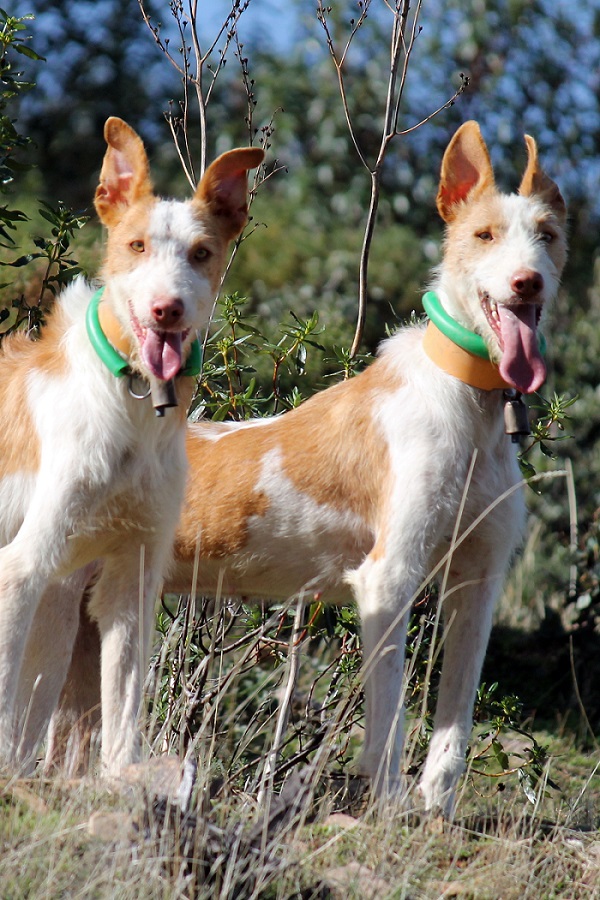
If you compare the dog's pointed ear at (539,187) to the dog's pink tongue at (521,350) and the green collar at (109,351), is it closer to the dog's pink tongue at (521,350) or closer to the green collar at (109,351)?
the dog's pink tongue at (521,350)

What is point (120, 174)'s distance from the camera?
3967mm

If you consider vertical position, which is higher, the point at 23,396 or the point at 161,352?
the point at 161,352

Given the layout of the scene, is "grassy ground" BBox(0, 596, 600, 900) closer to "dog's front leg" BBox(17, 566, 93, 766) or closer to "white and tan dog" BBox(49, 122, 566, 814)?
"white and tan dog" BBox(49, 122, 566, 814)

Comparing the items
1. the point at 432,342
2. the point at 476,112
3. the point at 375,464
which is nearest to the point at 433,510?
the point at 375,464

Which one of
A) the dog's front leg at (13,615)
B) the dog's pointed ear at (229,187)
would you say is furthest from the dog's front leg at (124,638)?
the dog's pointed ear at (229,187)

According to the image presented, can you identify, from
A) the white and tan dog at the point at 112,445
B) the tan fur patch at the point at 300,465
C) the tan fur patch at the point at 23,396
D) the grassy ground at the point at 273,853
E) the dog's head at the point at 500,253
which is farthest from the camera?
the tan fur patch at the point at 300,465

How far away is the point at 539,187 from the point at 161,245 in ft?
4.89

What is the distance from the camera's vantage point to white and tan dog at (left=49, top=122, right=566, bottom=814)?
404 centimetres

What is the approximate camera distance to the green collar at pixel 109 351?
376 centimetres

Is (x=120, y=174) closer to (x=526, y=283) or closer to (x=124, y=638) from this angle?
(x=526, y=283)

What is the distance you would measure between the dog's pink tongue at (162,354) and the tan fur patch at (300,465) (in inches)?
33.0

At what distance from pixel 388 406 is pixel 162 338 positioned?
100cm

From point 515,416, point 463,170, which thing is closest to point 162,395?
point 515,416

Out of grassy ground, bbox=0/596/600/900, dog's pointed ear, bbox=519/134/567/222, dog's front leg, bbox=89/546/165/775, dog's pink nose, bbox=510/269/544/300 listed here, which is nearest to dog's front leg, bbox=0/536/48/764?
grassy ground, bbox=0/596/600/900
